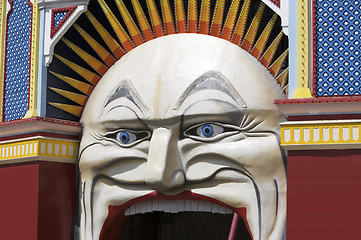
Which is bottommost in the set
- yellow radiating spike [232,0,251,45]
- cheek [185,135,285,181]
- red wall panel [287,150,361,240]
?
red wall panel [287,150,361,240]

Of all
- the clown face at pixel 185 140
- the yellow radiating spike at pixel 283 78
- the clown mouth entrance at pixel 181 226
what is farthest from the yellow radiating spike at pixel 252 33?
the clown mouth entrance at pixel 181 226

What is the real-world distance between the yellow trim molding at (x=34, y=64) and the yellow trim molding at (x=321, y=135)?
331 centimetres

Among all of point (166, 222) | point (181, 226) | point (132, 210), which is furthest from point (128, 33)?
point (181, 226)

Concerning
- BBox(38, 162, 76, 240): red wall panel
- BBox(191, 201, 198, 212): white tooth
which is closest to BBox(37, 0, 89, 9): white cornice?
BBox(38, 162, 76, 240): red wall panel

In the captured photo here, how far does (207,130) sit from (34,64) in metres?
2.44

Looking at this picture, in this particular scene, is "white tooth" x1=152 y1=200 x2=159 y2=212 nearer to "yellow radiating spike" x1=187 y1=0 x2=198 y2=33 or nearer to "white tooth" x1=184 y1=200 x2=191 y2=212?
"white tooth" x1=184 y1=200 x2=191 y2=212

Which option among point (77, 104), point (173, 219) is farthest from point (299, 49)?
point (173, 219)

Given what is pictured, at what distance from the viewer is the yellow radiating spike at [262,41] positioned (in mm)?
8125

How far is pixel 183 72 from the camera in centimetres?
828

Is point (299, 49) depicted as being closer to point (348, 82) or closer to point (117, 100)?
point (348, 82)

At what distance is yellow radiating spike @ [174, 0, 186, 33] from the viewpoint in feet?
28.2

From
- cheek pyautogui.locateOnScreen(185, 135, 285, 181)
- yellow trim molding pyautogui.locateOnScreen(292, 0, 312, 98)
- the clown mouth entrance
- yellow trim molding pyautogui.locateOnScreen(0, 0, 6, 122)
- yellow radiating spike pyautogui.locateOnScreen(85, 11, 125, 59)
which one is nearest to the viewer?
yellow trim molding pyautogui.locateOnScreen(292, 0, 312, 98)

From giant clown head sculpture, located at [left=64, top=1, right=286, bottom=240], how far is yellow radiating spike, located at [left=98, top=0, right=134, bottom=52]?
0.64ft

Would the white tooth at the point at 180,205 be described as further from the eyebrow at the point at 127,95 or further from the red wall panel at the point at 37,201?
the red wall panel at the point at 37,201
